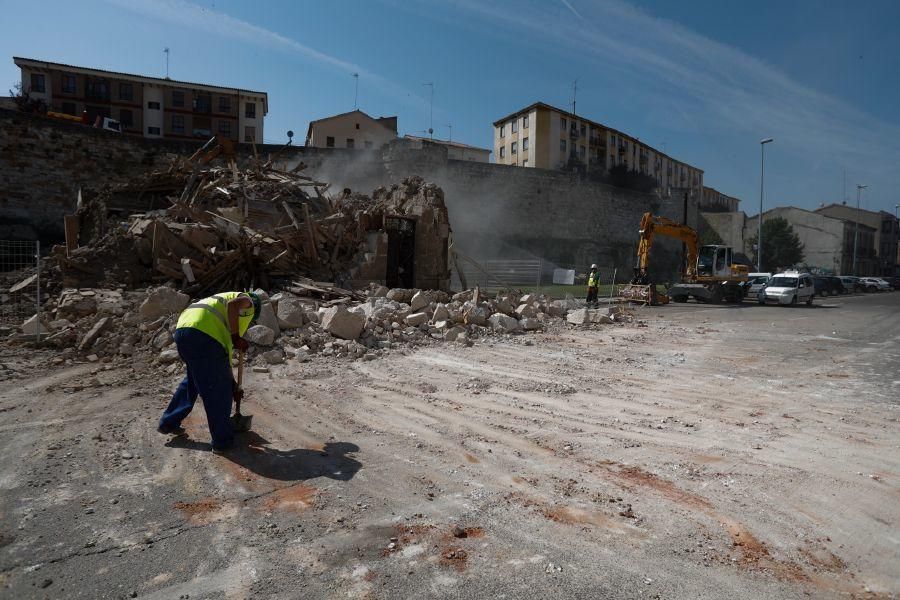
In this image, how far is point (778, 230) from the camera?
52.0 meters

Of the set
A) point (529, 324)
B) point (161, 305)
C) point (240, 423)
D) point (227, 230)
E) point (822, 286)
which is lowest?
point (240, 423)

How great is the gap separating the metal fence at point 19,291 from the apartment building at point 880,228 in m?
86.1

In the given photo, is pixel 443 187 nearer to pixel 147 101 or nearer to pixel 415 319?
pixel 415 319

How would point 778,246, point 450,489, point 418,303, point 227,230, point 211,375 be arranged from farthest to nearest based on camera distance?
point 778,246 → point 227,230 → point 418,303 → point 211,375 → point 450,489

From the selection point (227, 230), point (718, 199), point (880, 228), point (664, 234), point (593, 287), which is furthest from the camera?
point (718, 199)

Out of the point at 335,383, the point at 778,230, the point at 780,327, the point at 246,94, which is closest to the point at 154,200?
the point at 335,383

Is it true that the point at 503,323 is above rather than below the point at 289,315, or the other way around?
below

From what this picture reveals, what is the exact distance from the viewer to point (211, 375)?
420cm

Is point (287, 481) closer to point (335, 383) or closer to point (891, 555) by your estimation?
point (335, 383)

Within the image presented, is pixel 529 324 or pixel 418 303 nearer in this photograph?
pixel 418 303

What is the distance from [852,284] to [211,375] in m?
47.3

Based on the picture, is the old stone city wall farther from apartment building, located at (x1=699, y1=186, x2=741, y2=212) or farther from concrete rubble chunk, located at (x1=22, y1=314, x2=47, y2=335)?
apartment building, located at (x1=699, y1=186, x2=741, y2=212)

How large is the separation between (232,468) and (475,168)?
97.6 feet

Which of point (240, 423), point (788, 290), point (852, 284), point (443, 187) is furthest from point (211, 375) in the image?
point (852, 284)
